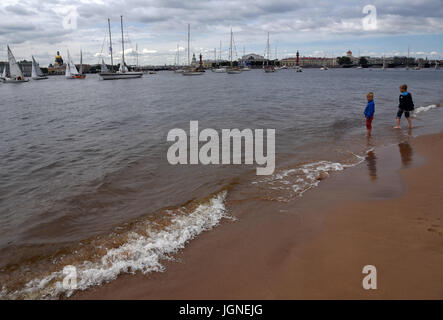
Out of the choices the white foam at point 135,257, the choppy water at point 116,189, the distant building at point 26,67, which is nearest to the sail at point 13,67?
the choppy water at point 116,189

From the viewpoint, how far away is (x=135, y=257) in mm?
4531

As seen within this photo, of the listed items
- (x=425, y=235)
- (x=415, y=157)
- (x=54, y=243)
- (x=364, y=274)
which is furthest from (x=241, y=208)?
(x=415, y=157)

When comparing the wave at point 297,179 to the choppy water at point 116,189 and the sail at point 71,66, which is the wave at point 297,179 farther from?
the sail at point 71,66

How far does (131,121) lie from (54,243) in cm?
1455

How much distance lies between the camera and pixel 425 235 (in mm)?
4523

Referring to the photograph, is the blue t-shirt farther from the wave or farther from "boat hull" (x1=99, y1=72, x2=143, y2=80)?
"boat hull" (x1=99, y1=72, x2=143, y2=80)

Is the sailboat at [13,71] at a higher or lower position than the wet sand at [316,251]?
higher
